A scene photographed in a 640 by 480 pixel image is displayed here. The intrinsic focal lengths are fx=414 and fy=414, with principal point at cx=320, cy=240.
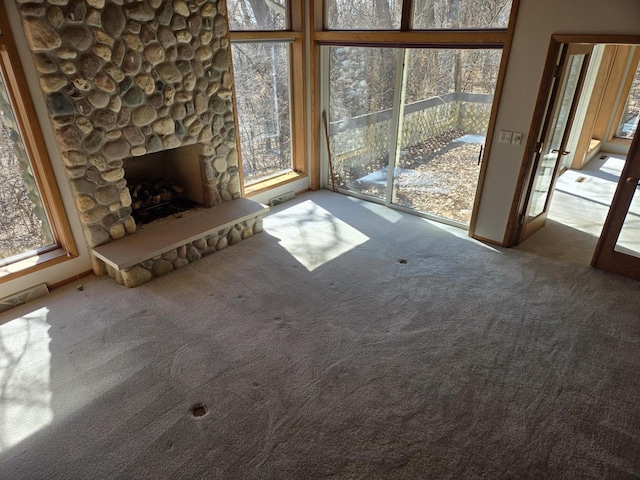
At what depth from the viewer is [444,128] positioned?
4641 mm

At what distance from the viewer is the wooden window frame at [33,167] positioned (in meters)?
3.00

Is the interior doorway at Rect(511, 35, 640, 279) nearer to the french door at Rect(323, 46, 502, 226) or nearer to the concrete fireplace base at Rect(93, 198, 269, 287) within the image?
the french door at Rect(323, 46, 502, 226)

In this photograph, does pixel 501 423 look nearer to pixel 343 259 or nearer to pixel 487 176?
pixel 343 259

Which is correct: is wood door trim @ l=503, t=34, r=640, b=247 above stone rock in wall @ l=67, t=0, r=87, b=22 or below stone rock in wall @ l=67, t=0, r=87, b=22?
below

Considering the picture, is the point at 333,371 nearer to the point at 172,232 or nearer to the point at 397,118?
the point at 172,232

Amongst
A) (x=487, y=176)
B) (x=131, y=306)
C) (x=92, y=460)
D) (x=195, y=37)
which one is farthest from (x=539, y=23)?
(x=92, y=460)

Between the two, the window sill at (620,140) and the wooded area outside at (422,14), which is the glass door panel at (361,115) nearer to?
the wooded area outside at (422,14)

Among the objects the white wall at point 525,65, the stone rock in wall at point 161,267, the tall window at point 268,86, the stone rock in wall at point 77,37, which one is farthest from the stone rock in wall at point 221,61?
the white wall at point 525,65

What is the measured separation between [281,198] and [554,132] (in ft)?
10.6

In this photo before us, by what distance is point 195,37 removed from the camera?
152 inches

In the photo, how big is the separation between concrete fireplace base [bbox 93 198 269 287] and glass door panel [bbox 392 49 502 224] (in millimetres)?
1951

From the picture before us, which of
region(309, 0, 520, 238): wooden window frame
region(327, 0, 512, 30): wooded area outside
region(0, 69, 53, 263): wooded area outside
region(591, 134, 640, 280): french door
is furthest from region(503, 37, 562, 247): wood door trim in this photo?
region(0, 69, 53, 263): wooded area outside

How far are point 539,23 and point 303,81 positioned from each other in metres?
2.72

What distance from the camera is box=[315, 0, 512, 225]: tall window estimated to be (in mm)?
4039
